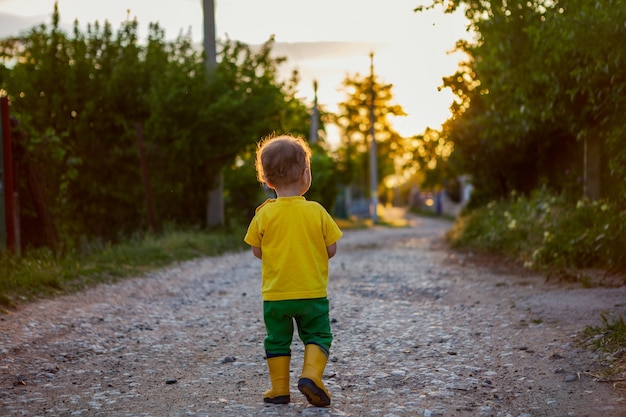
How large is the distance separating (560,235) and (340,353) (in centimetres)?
597

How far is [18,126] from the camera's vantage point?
10883 millimetres

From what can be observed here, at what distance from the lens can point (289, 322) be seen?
441 centimetres

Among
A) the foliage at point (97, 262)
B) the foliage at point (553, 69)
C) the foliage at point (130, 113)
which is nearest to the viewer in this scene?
the foliage at point (553, 69)

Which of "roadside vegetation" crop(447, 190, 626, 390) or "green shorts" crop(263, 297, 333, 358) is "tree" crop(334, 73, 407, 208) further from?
"green shorts" crop(263, 297, 333, 358)

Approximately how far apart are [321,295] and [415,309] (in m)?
3.71

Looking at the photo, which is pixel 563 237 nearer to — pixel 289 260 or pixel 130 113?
pixel 289 260

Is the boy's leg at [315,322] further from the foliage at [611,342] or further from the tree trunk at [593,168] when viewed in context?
the tree trunk at [593,168]

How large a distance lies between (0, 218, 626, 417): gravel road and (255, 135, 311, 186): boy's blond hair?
1288 millimetres

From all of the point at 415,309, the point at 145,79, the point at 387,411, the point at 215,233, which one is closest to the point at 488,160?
the point at 215,233

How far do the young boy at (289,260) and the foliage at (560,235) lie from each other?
585 cm

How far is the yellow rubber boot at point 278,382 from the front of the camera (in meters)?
4.28

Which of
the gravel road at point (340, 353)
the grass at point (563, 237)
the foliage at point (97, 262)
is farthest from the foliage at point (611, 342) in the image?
the foliage at point (97, 262)

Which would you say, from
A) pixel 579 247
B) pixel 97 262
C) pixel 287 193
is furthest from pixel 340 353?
pixel 97 262

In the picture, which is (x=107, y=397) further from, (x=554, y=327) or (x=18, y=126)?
(x=18, y=126)
